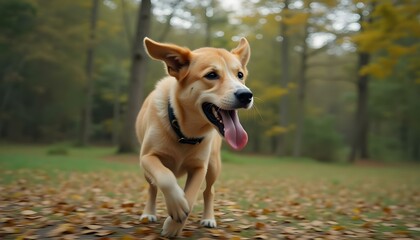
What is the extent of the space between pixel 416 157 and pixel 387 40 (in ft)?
107

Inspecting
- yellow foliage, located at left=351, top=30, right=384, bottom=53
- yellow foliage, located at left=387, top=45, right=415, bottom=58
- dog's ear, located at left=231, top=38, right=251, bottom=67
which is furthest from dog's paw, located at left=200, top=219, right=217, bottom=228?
yellow foliage, located at left=387, top=45, right=415, bottom=58

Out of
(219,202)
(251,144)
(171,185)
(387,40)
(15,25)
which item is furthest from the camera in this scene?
(251,144)

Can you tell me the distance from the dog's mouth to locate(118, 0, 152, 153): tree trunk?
49.3 feet

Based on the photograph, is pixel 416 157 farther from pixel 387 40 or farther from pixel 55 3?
pixel 55 3

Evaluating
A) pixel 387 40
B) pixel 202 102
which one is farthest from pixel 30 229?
pixel 387 40

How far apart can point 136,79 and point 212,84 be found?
1537 centimetres

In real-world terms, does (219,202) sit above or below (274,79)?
below

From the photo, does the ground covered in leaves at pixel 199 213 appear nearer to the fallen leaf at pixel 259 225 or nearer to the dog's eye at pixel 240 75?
the fallen leaf at pixel 259 225

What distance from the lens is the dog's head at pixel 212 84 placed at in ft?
13.4

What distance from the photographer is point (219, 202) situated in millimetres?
7113

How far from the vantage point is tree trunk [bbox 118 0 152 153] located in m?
18.8

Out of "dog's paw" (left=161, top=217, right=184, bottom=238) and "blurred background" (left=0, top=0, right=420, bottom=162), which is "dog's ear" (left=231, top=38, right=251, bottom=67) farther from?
"blurred background" (left=0, top=0, right=420, bottom=162)

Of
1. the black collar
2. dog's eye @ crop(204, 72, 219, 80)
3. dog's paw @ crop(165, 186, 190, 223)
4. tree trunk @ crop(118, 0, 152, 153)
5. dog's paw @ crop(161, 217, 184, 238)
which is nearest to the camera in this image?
dog's paw @ crop(165, 186, 190, 223)

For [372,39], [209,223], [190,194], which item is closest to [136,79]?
[372,39]
